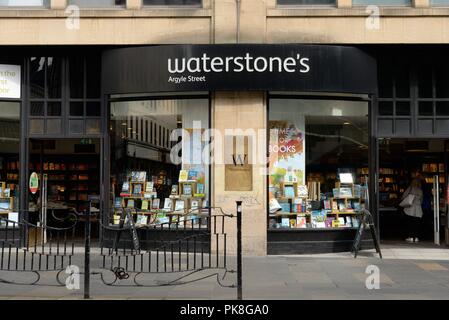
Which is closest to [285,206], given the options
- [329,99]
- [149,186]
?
[329,99]

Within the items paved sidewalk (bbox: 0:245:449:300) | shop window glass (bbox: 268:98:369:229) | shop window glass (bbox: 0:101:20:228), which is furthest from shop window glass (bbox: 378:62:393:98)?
shop window glass (bbox: 0:101:20:228)

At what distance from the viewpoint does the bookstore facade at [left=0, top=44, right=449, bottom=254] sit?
13828mm

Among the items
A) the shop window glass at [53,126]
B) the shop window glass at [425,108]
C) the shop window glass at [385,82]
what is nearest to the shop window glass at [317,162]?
the shop window glass at [385,82]

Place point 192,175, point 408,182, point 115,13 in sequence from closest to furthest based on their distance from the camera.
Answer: point 115,13 → point 192,175 → point 408,182

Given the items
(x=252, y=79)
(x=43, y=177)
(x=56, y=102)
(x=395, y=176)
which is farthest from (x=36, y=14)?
(x=395, y=176)

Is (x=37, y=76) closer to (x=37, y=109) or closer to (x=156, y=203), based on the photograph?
(x=37, y=109)

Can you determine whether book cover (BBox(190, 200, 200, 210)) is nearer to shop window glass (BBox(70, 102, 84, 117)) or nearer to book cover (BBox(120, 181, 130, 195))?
book cover (BBox(120, 181, 130, 195))

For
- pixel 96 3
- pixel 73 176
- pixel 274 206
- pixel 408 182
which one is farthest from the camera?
pixel 73 176

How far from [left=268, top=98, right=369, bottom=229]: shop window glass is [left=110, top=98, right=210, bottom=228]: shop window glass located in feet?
5.64

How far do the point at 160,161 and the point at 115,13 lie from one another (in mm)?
3613

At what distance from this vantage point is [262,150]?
13969mm

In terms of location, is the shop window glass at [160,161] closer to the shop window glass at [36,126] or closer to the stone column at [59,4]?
the shop window glass at [36,126]

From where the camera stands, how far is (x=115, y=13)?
14125 millimetres

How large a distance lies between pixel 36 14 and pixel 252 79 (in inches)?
209
